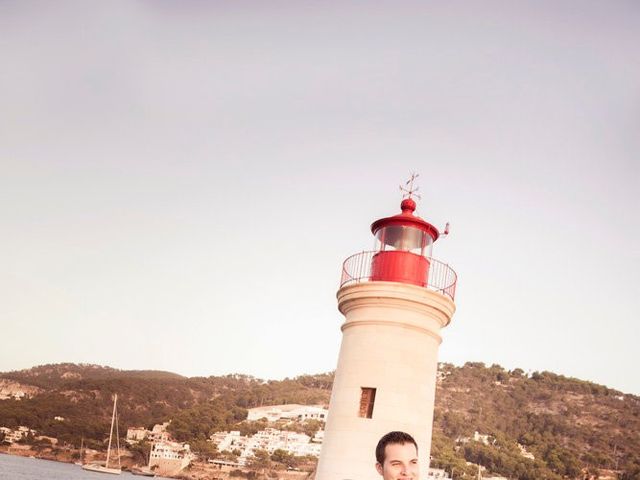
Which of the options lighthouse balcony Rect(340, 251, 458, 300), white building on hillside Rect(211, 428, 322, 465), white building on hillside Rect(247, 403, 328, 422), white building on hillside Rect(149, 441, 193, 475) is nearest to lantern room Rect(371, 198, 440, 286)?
lighthouse balcony Rect(340, 251, 458, 300)

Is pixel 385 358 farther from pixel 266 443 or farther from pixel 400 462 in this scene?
pixel 266 443

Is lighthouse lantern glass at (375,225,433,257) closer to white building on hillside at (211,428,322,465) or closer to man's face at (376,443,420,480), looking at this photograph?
man's face at (376,443,420,480)

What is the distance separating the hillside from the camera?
3604 inches

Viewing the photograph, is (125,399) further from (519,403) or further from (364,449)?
(364,449)

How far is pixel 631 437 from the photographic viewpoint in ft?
339

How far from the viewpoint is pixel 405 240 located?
10164mm

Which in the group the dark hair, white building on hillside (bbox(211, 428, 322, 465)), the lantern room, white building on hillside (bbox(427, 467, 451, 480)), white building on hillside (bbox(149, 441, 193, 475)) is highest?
the lantern room

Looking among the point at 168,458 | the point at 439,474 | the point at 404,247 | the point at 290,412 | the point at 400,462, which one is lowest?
the point at 168,458

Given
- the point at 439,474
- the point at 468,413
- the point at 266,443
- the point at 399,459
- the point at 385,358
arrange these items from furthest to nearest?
the point at 468,413, the point at 266,443, the point at 439,474, the point at 385,358, the point at 399,459

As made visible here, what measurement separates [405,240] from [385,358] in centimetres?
197

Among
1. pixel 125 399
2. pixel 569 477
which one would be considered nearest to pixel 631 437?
pixel 569 477

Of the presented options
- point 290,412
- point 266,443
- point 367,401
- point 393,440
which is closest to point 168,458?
point 266,443

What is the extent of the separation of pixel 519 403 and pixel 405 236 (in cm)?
13352

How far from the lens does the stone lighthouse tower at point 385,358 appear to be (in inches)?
357
